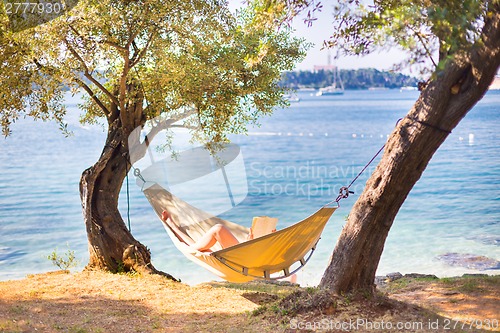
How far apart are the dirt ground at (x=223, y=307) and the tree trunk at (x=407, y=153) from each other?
0.17 meters

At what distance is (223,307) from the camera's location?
414cm

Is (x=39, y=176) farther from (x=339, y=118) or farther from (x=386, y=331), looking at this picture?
(x=339, y=118)

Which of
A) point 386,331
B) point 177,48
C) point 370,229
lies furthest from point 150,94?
point 386,331

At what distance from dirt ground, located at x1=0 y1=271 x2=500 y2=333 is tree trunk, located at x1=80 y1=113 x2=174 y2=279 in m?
0.16

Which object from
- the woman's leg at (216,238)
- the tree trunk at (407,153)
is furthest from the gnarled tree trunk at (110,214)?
the tree trunk at (407,153)

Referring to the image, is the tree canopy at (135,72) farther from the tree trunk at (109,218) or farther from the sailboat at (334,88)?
the sailboat at (334,88)

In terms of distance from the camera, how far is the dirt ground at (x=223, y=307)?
3264mm

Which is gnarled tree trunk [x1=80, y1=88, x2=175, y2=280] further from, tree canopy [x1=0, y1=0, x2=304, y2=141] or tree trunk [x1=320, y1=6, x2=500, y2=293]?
tree trunk [x1=320, y1=6, x2=500, y2=293]

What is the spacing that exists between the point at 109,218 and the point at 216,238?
0.98 m

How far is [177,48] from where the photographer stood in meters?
5.16

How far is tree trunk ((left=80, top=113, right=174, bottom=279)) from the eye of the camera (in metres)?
5.02

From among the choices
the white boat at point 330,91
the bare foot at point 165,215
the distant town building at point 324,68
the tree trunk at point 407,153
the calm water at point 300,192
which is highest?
the distant town building at point 324,68

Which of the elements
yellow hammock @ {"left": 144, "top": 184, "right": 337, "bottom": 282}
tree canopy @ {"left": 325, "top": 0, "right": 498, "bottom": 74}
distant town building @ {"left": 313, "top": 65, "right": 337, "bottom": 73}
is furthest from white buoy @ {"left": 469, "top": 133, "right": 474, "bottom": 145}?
tree canopy @ {"left": 325, "top": 0, "right": 498, "bottom": 74}

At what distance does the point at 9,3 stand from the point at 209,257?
227cm
